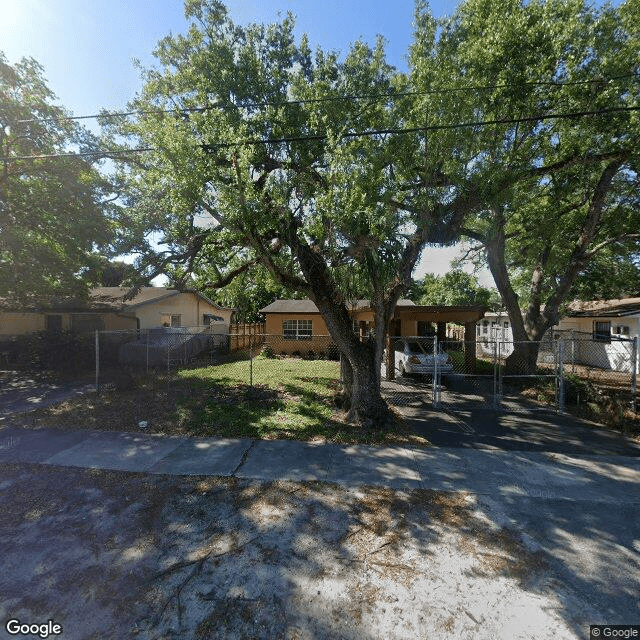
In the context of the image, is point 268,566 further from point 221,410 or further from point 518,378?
point 518,378

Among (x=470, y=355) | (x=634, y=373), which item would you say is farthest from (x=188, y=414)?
(x=470, y=355)

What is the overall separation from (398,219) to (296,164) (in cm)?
274

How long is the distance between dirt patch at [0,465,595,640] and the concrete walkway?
0.47 metres

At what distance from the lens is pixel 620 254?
13.9 m

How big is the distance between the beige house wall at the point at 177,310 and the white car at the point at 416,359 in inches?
462

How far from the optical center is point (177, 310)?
65.5 ft

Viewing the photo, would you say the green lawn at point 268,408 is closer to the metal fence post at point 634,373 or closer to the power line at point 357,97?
the metal fence post at point 634,373

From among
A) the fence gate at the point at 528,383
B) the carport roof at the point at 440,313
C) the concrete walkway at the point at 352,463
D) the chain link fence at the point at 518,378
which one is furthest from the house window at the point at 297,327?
the concrete walkway at the point at 352,463

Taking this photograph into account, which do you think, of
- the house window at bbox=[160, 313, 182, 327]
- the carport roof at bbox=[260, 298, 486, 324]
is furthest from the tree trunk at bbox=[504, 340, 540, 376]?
the house window at bbox=[160, 313, 182, 327]

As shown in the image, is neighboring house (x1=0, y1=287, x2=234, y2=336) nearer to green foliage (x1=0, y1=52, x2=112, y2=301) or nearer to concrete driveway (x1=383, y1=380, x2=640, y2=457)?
green foliage (x1=0, y1=52, x2=112, y2=301)

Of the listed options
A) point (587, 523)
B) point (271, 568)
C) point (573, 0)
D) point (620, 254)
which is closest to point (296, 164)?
point (573, 0)

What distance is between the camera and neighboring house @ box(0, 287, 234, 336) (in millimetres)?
16672

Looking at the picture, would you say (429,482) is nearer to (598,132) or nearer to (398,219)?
(398,219)

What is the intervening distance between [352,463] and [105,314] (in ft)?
55.7
